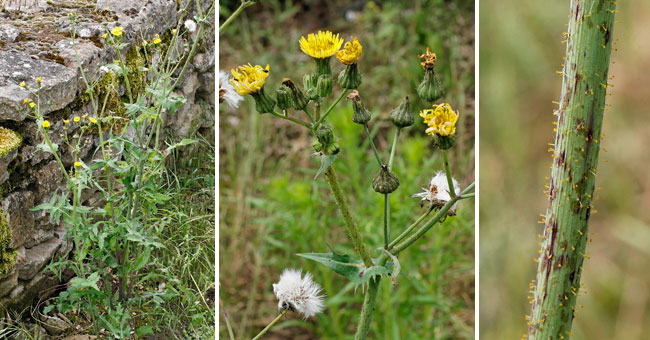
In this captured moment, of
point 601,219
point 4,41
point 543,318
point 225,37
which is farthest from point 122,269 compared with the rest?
point 225,37

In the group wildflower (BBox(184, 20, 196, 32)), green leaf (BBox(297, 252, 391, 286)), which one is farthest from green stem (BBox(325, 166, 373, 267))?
wildflower (BBox(184, 20, 196, 32))

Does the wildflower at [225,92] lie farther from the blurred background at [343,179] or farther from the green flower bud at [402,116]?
the blurred background at [343,179]

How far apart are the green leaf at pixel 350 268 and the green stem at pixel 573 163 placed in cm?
28

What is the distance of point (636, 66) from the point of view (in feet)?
9.67

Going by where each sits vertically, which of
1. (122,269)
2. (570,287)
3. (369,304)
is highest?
(570,287)

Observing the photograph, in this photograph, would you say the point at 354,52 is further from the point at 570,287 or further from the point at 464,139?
the point at 464,139

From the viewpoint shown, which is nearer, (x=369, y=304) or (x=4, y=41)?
(x=369, y=304)

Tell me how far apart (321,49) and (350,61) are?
6 centimetres

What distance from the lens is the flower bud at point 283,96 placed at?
1251mm

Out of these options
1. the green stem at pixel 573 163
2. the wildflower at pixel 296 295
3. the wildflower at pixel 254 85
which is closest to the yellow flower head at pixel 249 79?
the wildflower at pixel 254 85

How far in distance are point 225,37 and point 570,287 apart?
3.31 metres

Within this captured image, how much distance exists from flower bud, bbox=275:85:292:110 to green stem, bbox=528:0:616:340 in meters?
0.49

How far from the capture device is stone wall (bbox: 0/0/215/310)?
2221 mm

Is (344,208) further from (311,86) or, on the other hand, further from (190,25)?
(190,25)
